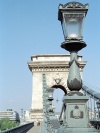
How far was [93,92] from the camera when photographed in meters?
53.1

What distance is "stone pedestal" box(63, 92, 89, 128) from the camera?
222 inches

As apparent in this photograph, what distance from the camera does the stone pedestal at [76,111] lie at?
18.5ft

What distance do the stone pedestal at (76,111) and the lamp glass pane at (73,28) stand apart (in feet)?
4.17

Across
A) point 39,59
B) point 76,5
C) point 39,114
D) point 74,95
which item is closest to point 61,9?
point 76,5

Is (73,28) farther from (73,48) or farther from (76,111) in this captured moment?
(76,111)

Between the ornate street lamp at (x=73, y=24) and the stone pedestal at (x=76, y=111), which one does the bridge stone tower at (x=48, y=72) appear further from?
the stone pedestal at (x=76, y=111)

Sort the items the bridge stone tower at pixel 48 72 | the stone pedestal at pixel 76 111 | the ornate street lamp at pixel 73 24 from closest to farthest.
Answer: the stone pedestal at pixel 76 111 → the ornate street lamp at pixel 73 24 → the bridge stone tower at pixel 48 72

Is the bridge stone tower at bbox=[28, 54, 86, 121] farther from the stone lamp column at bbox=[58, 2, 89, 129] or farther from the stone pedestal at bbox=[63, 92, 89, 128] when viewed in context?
the stone pedestal at bbox=[63, 92, 89, 128]

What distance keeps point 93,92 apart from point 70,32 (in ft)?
156

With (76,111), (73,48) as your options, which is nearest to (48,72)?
(73,48)

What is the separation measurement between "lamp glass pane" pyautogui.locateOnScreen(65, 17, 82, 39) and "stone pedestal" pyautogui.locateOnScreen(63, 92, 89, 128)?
4.17 feet

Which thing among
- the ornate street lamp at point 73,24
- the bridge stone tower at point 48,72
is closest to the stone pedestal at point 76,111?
the ornate street lamp at point 73,24

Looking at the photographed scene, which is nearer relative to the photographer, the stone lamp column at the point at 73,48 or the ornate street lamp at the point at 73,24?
the stone lamp column at the point at 73,48

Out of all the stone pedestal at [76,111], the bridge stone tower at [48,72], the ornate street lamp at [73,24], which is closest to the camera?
the stone pedestal at [76,111]
